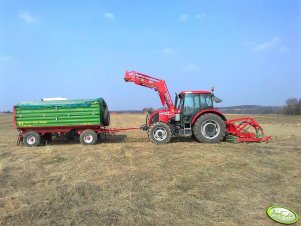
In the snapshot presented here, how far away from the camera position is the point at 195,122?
14.6m

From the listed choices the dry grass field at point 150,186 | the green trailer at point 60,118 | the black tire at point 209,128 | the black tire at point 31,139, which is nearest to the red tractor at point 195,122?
the black tire at point 209,128

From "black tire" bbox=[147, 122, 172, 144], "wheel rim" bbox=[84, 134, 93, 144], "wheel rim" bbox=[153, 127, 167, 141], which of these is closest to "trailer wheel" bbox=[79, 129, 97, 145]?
"wheel rim" bbox=[84, 134, 93, 144]

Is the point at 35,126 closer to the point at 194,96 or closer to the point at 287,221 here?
the point at 194,96

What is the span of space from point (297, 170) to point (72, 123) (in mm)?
9276

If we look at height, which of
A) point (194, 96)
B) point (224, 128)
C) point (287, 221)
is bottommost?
point (287, 221)

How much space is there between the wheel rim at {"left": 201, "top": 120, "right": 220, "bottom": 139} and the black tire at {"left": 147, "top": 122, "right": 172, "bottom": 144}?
4.84ft

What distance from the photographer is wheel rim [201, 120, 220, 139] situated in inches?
572

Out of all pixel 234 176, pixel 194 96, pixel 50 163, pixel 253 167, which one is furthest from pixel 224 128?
pixel 50 163

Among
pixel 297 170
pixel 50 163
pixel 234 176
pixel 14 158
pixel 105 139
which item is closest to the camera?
pixel 234 176

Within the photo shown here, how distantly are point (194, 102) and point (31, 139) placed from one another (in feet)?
23.3

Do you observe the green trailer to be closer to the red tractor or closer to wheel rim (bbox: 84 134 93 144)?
wheel rim (bbox: 84 134 93 144)

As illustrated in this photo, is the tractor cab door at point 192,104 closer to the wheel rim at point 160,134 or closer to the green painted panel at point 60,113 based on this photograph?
the wheel rim at point 160,134

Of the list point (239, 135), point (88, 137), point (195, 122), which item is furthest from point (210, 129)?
point (88, 137)

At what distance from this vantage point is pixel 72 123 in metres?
15.3
